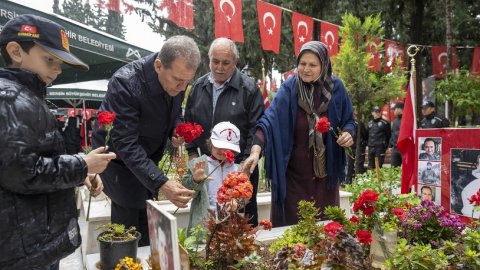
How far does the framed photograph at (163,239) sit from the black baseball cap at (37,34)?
70cm

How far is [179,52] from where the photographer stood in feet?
6.56

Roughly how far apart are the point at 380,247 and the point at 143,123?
56.2 inches

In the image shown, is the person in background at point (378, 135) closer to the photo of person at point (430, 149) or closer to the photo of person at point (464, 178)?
the photo of person at point (430, 149)

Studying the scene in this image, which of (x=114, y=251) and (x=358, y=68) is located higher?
(x=358, y=68)

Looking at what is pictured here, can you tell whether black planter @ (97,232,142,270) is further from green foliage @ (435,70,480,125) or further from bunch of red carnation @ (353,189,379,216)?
green foliage @ (435,70,480,125)

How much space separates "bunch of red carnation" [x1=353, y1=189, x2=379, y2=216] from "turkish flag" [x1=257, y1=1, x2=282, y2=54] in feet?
19.5

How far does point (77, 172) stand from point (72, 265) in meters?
2.04

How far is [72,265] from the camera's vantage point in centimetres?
309

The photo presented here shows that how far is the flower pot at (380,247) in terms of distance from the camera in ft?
5.76

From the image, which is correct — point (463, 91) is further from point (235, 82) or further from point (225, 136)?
point (225, 136)

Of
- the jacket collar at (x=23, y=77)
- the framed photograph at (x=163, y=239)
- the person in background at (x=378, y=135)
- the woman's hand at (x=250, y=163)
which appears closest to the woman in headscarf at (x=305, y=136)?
the woman's hand at (x=250, y=163)

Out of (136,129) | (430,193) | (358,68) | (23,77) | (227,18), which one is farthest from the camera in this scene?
(358,68)

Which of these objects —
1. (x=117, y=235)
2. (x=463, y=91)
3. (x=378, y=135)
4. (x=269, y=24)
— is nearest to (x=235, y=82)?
(x=117, y=235)

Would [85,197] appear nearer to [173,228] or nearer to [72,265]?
[72,265]
